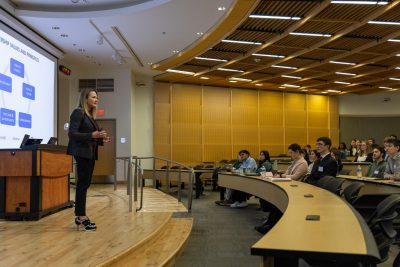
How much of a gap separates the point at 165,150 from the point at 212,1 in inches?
306

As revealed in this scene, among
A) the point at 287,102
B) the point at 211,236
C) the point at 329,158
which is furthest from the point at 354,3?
the point at 287,102

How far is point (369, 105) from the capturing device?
691 inches

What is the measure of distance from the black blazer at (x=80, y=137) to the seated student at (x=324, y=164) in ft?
9.84

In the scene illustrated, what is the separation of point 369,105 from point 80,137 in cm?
1610

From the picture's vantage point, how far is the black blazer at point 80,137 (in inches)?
155

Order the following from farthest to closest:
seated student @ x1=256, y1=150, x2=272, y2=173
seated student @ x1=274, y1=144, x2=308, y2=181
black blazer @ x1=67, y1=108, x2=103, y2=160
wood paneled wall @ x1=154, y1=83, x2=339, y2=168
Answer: wood paneled wall @ x1=154, y1=83, x2=339, y2=168
seated student @ x1=256, y1=150, x2=272, y2=173
seated student @ x1=274, y1=144, x2=308, y2=181
black blazer @ x1=67, y1=108, x2=103, y2=160

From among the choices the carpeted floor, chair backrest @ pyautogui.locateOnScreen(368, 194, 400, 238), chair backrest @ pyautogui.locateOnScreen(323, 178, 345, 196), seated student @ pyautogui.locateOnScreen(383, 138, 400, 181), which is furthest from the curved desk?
seated student @ pyautogui.locateOnScreen(383, 138, 400, 181)

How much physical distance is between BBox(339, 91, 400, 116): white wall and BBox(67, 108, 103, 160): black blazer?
15.3 metres

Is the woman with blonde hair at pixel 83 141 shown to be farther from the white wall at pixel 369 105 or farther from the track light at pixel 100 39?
the white wall at pixel 369 105

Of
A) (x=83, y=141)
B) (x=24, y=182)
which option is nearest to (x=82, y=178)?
(x=83, y=141)

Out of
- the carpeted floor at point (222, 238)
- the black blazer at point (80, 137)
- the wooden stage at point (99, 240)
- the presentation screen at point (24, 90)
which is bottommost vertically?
the carpeted floor at point (222, 238)

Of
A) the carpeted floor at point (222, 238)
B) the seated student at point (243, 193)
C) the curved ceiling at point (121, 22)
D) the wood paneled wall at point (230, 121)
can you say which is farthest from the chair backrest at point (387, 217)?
the wood paneled wall at point (230, 121)

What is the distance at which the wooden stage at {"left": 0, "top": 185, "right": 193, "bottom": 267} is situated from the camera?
3.32 meters

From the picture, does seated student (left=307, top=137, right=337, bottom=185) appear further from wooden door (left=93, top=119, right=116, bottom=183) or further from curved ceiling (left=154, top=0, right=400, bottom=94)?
wooden door (left=93, top=119, right=116, bottom=183)
